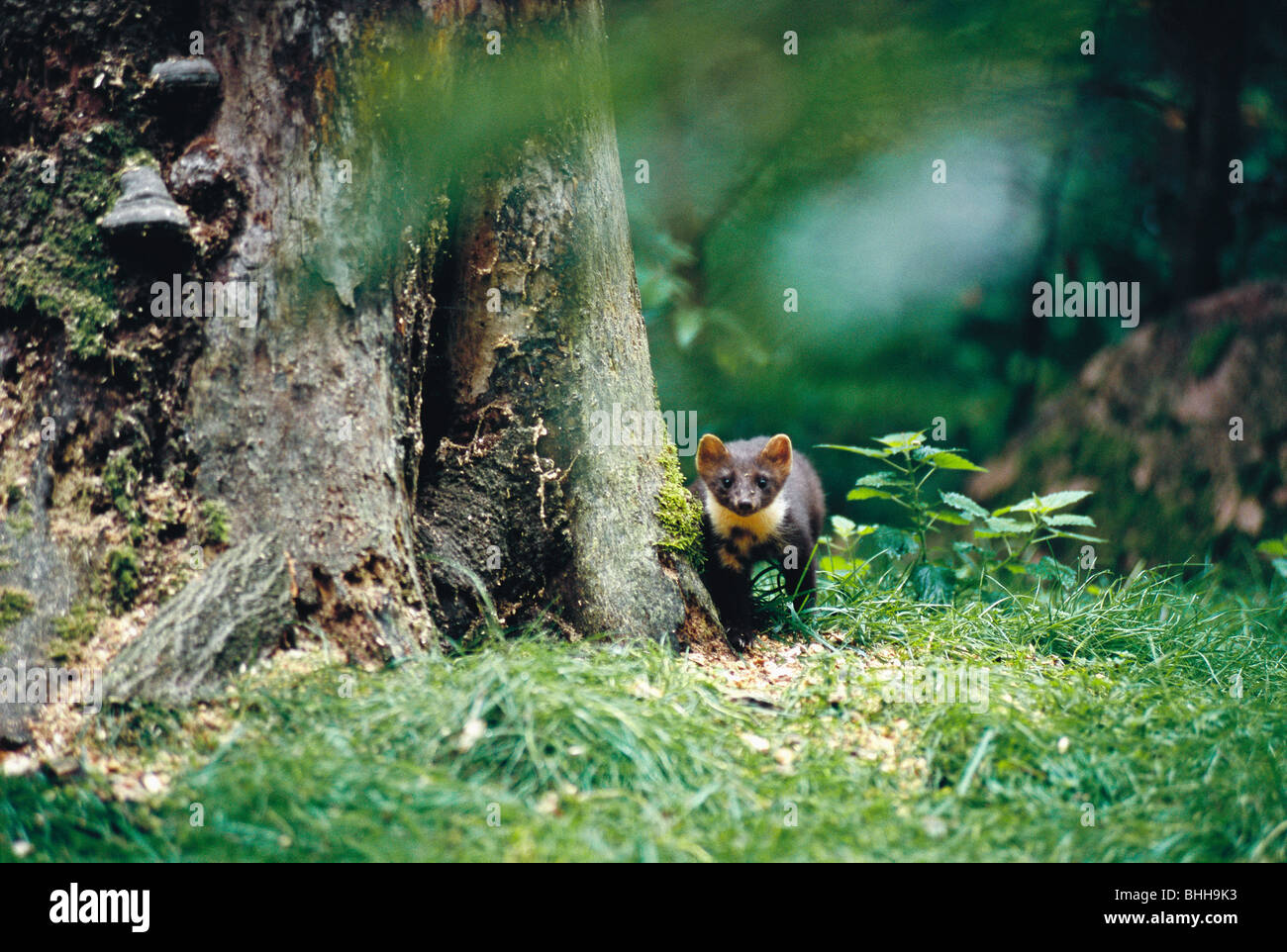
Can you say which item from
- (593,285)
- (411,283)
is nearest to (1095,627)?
(593,285)

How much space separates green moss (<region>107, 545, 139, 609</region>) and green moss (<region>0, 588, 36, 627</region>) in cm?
24

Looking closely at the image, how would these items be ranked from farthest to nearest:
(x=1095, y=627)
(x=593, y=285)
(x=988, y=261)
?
(x=988, y=261) → (x=1095, y=627) → (x=593, y=285)

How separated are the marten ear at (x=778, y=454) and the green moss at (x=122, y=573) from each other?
2.89 metres

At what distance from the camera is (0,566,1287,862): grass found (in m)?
2.51

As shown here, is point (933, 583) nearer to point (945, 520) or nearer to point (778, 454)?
point (945, 520)

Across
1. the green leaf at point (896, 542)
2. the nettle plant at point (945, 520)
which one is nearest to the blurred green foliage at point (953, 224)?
the nettle plant at point (945, 520)

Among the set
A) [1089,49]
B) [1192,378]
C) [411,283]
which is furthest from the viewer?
[1192,378]

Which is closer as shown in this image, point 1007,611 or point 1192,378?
point 1007,611

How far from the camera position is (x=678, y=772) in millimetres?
2854

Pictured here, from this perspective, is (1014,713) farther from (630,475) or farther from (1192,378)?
(1192,378)

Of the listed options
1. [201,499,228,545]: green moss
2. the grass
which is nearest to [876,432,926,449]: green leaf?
the grass

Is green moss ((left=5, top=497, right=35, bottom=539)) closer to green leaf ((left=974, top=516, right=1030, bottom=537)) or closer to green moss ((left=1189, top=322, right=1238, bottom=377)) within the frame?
green leaf ((left=974, top=516, right=1030, bottom=537))

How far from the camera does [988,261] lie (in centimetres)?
837
